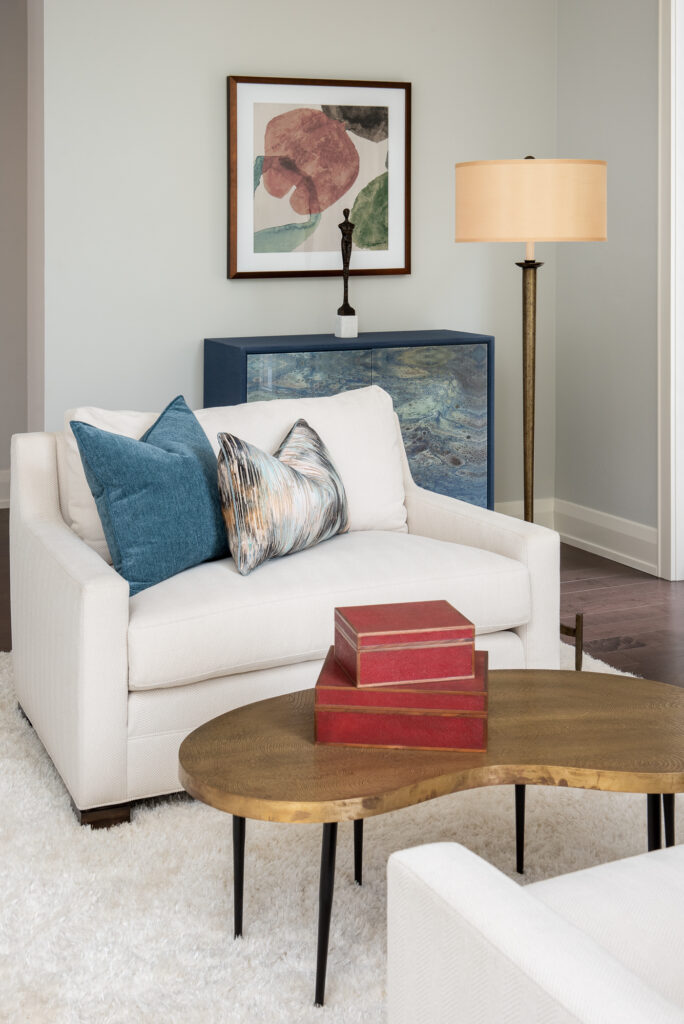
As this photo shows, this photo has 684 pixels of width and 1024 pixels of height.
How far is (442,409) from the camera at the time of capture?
455cm

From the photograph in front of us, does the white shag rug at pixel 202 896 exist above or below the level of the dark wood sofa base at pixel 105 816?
below

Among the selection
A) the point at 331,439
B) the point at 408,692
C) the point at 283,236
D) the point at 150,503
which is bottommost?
the point at 408,692

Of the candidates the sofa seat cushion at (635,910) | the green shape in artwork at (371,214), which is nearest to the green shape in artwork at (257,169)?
the green shape in artwork at (371,214)

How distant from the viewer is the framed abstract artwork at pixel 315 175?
4590 millimetres

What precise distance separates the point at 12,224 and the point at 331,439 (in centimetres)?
331

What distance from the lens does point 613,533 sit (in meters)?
4.90

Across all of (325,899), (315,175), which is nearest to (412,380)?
(315,175)

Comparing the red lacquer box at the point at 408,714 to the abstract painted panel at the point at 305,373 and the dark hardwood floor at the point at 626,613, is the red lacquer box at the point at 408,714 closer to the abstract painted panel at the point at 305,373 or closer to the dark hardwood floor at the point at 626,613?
the dark hardwood floor at the point at 626,613

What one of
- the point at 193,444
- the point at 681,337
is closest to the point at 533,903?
the point at 193,444

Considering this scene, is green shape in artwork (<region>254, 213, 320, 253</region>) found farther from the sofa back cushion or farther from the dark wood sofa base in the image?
the dark wood sofa base

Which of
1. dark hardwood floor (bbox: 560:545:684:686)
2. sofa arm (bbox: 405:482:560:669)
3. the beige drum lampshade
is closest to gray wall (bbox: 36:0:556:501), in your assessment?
dark hardwood floor (bbox: 560:545:684:686)

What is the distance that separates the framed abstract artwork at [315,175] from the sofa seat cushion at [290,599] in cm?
217

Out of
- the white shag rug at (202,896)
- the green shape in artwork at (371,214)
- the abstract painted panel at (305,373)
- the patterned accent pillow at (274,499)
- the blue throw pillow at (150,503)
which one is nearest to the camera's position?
the white shag rug at (202,896)

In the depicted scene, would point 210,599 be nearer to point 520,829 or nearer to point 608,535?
point 520,829
